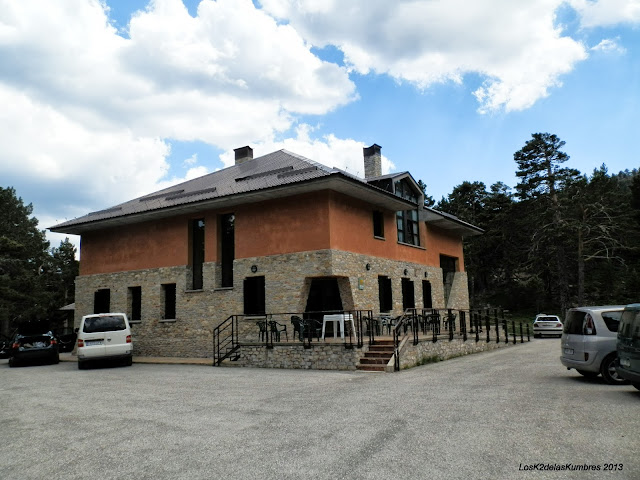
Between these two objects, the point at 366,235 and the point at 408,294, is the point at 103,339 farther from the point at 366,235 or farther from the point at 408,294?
the point at 408,294

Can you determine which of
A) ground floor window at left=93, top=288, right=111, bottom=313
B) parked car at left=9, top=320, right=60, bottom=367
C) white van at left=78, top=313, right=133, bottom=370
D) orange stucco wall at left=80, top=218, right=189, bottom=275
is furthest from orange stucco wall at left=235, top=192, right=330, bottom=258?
ground floor window at left=93, top=288, right=111, bottom=313

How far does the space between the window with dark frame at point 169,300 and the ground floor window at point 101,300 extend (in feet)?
11.9

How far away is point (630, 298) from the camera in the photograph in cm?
3756

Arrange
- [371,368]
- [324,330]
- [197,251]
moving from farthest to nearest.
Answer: [197,251]
[324,330]
[371,368]

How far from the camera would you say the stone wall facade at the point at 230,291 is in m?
16.9

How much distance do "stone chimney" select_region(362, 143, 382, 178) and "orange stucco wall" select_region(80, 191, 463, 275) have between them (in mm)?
3380

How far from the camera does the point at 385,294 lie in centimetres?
1973

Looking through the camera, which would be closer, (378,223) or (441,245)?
(378,223)

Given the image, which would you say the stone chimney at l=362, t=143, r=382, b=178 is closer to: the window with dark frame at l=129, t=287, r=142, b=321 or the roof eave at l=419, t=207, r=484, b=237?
the roof eave at l=419, t=207, r=484, b=237

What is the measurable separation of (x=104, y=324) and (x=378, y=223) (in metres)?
10.8

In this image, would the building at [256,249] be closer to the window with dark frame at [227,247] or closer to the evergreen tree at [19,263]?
the window with dark frame at [227,247]

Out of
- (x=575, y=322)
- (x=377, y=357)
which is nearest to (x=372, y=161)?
(x=377, y=357)

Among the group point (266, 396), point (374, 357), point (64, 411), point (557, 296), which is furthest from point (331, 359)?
point (557, 296)

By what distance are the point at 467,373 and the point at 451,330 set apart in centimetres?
476
